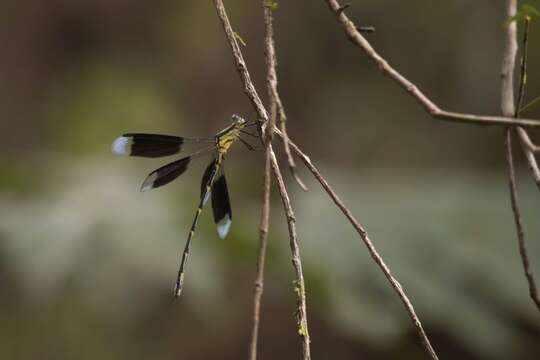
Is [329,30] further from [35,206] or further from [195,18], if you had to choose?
[35,206]

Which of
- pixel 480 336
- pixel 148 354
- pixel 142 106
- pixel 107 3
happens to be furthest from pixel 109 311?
pixel 107 3

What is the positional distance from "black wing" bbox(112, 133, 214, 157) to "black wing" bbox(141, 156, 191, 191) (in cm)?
4

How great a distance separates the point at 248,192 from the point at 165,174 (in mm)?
2406

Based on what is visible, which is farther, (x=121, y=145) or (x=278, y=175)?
(x=121, y=145)

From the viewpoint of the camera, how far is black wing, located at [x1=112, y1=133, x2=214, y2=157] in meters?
1.61

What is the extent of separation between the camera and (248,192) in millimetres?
4109

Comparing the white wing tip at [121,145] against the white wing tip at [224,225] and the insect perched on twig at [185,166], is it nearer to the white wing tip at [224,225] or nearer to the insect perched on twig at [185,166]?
the insect perched on twig at [185,166]

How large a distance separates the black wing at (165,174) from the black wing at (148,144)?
41mm

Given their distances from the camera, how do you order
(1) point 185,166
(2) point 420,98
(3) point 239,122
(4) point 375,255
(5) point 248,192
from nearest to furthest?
(2) point 420,98, (4) point 375,255, (3) point 239,122, (1) point 185,166, (5) point 248,192

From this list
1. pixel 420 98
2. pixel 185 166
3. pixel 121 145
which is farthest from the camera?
pixel 185 166

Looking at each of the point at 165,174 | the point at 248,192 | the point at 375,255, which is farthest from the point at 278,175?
the point at 248,192

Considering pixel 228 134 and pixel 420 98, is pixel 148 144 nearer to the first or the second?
pixel 228 134

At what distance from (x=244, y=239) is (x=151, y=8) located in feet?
10.0

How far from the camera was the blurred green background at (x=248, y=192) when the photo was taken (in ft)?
9.85
